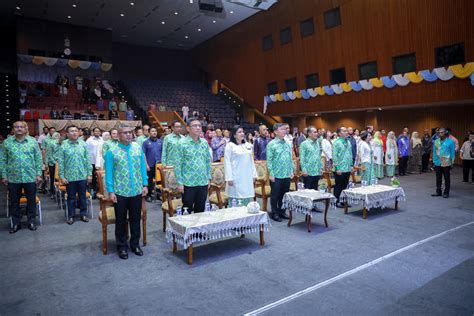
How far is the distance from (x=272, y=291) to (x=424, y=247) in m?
2.15

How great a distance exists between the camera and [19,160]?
16.0 feet

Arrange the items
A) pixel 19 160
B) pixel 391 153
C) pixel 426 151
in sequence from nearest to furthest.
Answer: pixel 19 160
pixel 391 153
pixel 426 151

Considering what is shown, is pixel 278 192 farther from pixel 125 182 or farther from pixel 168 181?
pixel 125 182

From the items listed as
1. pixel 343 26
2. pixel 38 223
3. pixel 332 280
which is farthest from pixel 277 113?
pixel 332 280

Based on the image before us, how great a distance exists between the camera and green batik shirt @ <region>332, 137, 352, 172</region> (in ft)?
19.6

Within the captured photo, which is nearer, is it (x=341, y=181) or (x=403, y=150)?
(x=341, y=181)

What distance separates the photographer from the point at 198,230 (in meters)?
3.58

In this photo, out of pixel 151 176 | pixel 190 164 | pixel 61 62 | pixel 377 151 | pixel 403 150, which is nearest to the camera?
pixel 190 164

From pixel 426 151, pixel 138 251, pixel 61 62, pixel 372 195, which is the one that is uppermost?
pixel 61 62

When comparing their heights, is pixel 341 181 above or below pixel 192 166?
below

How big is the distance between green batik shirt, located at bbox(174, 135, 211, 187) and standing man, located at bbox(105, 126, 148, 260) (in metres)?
0.45

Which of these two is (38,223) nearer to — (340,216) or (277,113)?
(340,216)

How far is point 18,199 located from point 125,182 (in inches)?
90.9

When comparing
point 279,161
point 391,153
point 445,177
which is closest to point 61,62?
point 391,153
